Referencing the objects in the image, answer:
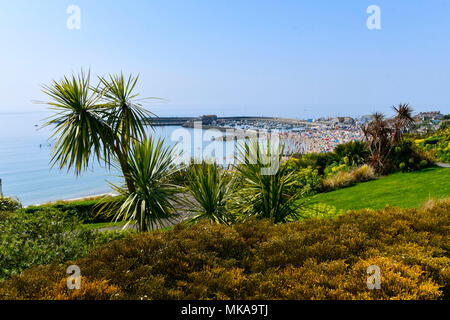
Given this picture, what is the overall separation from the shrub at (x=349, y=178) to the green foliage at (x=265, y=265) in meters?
9.10

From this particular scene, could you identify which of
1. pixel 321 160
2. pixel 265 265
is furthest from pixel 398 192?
pixel 265 265

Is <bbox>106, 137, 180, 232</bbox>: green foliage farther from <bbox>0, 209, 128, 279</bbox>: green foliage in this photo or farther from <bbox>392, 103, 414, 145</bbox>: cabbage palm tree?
<bbox>392, 103, 414, 145</bbox>: cabbage palm tree

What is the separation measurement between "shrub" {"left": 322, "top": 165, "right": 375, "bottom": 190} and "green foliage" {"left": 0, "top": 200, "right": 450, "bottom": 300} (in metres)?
9.10

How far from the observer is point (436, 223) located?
3.88 meters

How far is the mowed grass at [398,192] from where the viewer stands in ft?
27.3

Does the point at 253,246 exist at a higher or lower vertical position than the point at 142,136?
lower

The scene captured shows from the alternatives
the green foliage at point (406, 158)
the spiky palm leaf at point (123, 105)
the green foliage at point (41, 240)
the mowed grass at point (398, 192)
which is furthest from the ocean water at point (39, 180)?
the green foliage at point (41, 240)

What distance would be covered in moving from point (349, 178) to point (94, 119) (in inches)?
409

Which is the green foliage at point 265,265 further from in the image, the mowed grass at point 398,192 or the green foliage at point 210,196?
the mowed grass at point 398,192

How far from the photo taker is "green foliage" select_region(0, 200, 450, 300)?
2.34 meters
